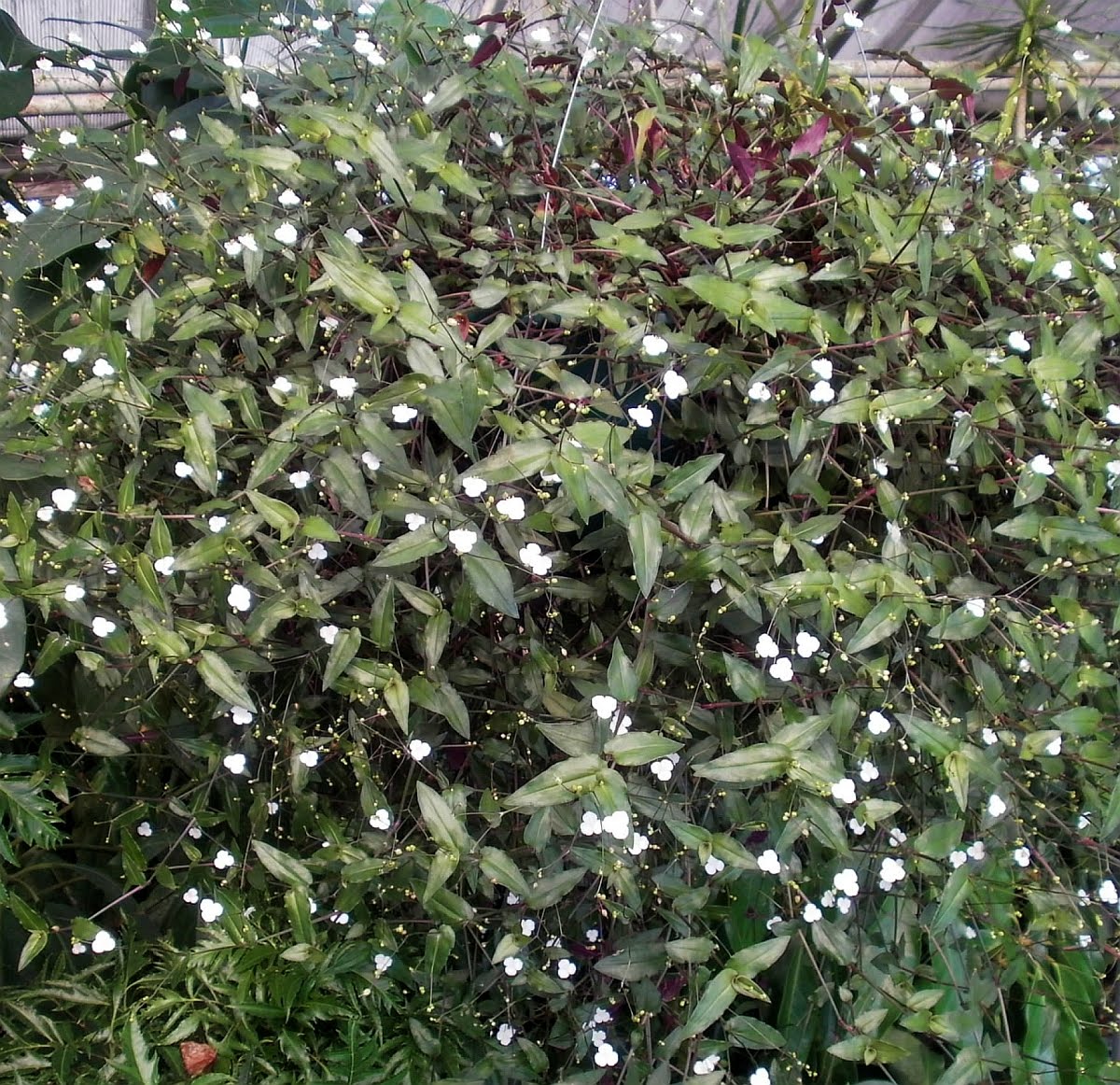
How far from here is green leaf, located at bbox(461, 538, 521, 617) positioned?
76 cm

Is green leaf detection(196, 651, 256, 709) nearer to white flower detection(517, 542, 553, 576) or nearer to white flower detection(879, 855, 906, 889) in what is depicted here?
white flower detection(517, 542, 553, 576)

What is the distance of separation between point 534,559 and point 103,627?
15.7 inches

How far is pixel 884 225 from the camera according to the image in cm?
94

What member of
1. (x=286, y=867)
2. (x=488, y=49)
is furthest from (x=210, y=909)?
(x=488, y=49)

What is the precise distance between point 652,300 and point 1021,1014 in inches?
37.9

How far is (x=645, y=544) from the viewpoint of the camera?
76 cm

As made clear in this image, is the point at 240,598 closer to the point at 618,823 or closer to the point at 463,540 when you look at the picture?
the point at 463,540

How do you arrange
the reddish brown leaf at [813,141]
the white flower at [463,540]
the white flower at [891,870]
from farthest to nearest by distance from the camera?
the reddish brown leaf at [813,141] < the white flower at [891,870] < the white flower at [463,540]

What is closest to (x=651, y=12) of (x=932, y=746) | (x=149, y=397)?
(x=149, y=397)

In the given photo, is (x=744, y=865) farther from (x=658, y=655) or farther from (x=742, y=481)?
(x=742, y=481)

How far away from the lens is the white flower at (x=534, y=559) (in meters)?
0.80

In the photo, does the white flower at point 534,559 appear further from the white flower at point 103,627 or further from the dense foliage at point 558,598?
the white flower at point 103,627

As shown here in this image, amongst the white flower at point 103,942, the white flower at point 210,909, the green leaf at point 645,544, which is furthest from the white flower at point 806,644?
the white flower at point 103,942

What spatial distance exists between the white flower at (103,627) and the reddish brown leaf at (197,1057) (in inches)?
16.0
